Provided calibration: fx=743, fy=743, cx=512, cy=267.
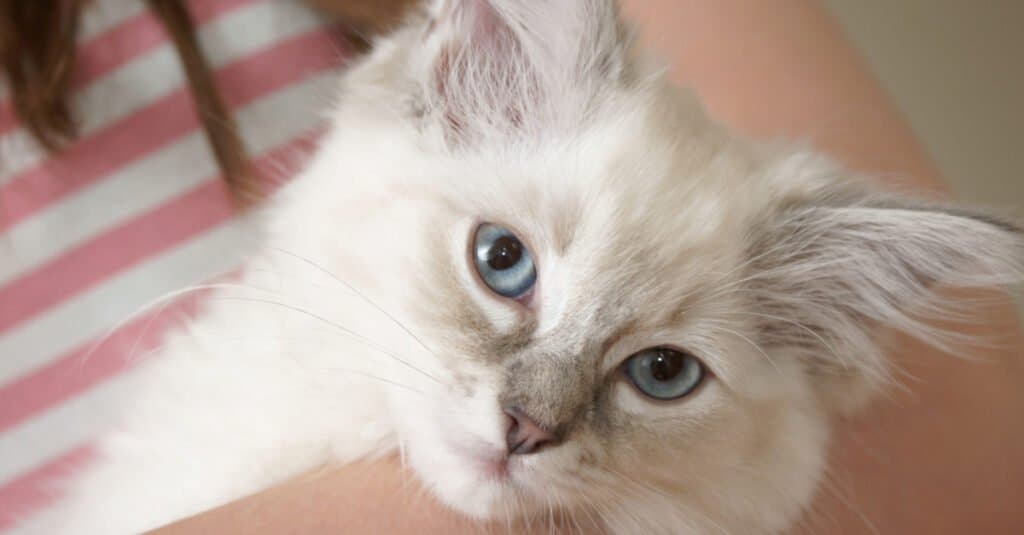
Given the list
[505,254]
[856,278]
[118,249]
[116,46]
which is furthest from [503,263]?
[116,46]

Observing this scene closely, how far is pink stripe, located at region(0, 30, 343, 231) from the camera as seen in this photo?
1.19m

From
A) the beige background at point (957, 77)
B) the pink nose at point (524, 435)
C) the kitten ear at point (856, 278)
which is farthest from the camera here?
Result: the beige background at point (957, 77)

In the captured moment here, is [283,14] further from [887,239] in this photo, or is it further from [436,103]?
[887,239]

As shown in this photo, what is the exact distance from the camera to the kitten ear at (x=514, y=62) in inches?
35.5

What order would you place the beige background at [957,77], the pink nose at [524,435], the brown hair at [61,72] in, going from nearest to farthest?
the pink nose at [524,435] → the brown hair at [61,72] → the beige background at [957,77]

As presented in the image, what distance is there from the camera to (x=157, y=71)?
126 centimetres

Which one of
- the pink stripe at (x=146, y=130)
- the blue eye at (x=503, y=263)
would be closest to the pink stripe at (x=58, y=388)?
the pink stripe at (x=146, y=130)

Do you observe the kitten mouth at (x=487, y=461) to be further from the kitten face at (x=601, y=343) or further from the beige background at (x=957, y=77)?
the beige background at (x=957, y=77)

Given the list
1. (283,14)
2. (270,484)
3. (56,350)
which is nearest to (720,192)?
(270,484)

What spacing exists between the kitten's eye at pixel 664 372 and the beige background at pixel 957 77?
1459 mm

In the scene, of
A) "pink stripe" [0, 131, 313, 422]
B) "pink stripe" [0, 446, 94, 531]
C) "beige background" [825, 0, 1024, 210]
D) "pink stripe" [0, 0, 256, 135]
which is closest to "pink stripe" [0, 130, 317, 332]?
"pink stripe" [0, 131, 313, 422]

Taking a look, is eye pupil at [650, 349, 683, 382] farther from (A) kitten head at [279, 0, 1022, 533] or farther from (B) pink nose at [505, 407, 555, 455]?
→ (B) pink nose at [505, 407, 555, 455]

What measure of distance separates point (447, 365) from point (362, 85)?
1.36 ft

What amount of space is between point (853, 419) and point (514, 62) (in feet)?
2.17
